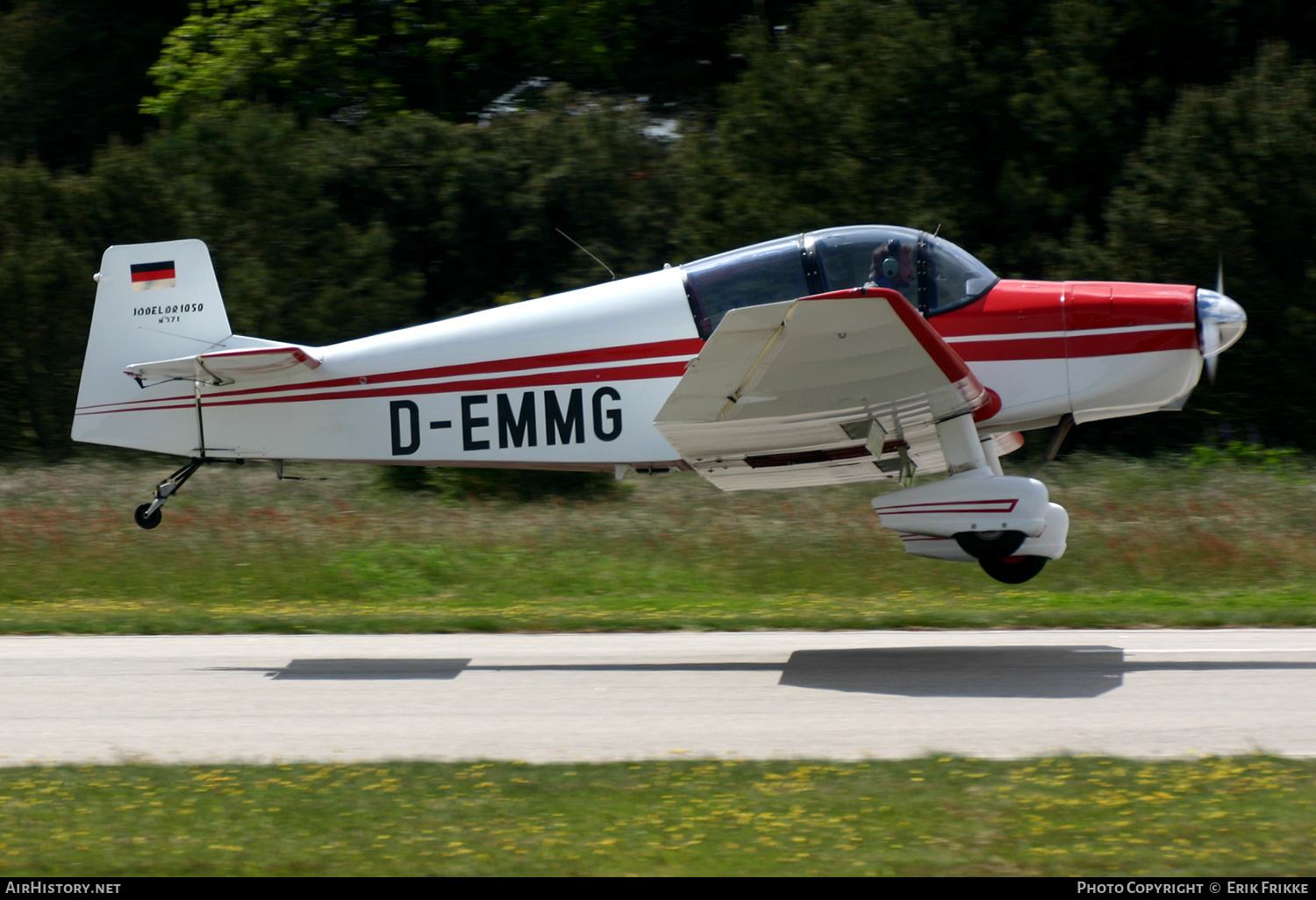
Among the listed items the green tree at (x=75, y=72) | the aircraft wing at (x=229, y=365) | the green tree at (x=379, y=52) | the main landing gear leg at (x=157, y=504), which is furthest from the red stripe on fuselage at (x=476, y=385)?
the green tree at (x=75, y=72)

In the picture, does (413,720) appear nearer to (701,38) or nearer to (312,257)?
(312,257)

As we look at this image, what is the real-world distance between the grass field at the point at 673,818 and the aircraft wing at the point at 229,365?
3.41m

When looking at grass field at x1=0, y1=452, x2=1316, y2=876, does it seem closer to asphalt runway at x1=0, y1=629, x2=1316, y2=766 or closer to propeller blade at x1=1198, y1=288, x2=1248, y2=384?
asphalt runway at x1=0, y1=629, x2=1316, y2=766

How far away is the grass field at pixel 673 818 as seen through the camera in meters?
4.77

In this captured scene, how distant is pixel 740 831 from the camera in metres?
5.10

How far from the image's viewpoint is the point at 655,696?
7660mm

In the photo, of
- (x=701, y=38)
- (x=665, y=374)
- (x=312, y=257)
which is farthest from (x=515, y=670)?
(x=701, y=38)

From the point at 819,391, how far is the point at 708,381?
2.55 feet

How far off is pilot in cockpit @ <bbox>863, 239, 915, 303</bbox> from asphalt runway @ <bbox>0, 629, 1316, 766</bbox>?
8.20ft

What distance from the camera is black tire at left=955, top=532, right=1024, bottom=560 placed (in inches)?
317

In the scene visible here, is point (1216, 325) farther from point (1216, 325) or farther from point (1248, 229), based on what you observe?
point (1248, 229)

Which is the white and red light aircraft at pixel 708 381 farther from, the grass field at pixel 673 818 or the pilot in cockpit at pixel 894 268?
the grass field at pixel 673 818

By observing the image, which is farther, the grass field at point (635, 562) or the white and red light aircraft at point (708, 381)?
the grass field at point (635, 562)

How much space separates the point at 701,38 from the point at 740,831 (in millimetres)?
25071
